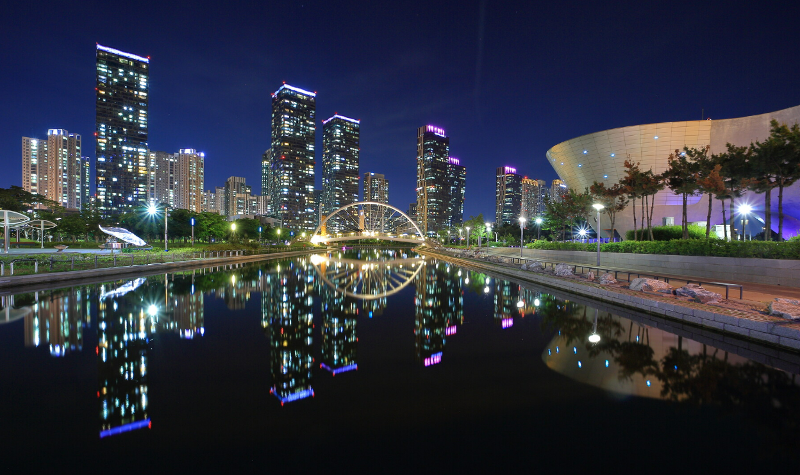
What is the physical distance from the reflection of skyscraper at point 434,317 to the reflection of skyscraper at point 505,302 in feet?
4.45

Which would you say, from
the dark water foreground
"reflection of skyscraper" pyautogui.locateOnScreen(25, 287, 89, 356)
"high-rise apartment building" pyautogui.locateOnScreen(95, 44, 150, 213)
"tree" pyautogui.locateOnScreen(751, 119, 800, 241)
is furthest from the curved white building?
"high-rise apartment building" pyautogui.locateOnScreen(95, 44, 150, 213)

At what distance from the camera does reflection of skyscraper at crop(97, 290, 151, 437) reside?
521cm

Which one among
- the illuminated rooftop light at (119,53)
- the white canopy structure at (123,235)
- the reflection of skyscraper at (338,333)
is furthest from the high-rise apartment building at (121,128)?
the reflection of skyscraper at (338,333)

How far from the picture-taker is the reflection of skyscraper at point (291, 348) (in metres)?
6.23

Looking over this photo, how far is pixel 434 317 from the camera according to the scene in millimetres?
12266

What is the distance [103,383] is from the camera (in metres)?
6.36

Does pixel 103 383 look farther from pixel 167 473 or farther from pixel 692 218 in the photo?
pixel 692 218

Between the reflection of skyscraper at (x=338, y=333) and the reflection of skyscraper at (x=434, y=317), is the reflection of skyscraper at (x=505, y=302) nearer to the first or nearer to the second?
the reflection of skyscraper at (x=434, y=317)

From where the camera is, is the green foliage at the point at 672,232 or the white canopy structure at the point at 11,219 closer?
the white canopy structure at the point at 11,219

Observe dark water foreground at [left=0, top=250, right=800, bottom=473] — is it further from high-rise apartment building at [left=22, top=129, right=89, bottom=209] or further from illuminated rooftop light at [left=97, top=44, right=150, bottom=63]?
high-rise apartment building at [left=22, top=129, right=89, bottom=209]

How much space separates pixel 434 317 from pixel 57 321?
36.5 feet

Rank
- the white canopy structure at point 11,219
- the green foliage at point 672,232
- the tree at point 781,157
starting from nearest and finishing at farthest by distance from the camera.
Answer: the tree at point 781,157 < the white canopy structure at point 11,219 < the green foliage at point 672,232

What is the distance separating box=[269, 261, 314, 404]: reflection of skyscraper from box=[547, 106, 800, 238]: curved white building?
4246cm

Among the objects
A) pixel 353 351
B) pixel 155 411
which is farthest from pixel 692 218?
pixel 155 411
